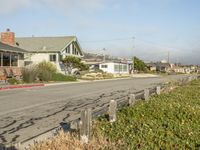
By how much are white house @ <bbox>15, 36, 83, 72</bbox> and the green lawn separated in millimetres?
45290

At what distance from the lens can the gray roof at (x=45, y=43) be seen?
57.4 metres

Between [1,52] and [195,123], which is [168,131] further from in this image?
[1,52]

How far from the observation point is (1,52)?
4000 centimetres

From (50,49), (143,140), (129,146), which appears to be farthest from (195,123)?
(50,49)

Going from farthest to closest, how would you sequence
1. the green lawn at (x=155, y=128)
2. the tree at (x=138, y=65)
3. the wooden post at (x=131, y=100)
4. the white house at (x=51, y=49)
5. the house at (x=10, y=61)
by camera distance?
the tree at (x=138, y=65) < the white house at (x=51, y=49) < the house at (x=10, y=61) < the wooden post at (x=131, y=100) < the green lawn at (x=155, y=128)

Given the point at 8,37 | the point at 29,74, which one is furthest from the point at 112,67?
the point at 29,74

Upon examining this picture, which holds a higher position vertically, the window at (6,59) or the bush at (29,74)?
the window at (6,59)

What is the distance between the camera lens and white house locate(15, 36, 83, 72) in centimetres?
5672

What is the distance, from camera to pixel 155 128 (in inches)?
347

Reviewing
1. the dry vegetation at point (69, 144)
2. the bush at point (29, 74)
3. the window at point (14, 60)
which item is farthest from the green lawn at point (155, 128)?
the window at point (14, 60)

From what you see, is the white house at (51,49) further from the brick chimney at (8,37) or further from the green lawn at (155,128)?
the green lawn at (155,128)

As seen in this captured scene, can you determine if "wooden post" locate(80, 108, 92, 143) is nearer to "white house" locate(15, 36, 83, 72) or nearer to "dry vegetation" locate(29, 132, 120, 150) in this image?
"dry vegetation" locate(29, 132, 120, 150)

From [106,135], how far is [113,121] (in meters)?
1.53

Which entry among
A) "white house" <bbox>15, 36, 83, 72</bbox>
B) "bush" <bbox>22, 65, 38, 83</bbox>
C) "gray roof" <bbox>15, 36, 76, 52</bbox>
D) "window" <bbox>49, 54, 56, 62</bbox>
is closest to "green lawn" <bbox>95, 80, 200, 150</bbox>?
"bush" <bbox>22, 65, 38, 83</bbox>
